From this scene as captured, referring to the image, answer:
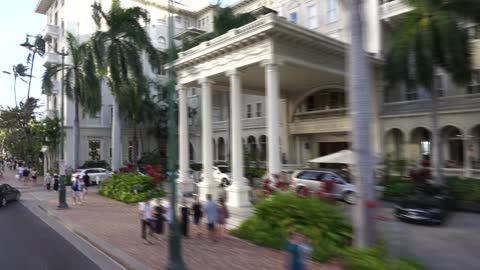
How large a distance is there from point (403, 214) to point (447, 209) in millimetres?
2691

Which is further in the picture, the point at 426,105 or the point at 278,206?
the point at 426,105

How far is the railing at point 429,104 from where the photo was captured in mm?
21438

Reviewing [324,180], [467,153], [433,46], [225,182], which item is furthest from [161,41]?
[467,153]

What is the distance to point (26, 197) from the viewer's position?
26562 millimetres

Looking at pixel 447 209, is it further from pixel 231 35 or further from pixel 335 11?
pixel 335 11

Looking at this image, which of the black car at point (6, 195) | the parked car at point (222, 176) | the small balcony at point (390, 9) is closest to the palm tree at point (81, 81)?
the black car at point (6, 195)

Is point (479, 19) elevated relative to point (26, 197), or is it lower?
elevated

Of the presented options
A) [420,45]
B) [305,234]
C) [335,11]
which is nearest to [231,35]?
[420,45]

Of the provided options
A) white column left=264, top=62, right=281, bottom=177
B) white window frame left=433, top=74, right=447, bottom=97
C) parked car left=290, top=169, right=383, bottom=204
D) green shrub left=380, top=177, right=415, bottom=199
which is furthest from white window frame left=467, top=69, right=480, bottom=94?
white column left=264, top=62, right=281, bottom=177

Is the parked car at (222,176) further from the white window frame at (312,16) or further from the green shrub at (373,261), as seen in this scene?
the green shrub at (373,261)

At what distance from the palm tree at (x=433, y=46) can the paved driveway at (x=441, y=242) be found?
5.27m

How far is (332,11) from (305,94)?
21.1 ft

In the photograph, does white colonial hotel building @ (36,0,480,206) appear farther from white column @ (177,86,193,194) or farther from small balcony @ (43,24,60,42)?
small balcony @ (43,24,60,42)

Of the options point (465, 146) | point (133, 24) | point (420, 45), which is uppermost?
point (133, 24)
